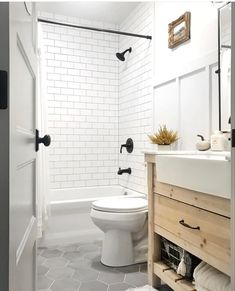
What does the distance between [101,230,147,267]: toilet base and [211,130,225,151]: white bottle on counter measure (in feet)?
3.54

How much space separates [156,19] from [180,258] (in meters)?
2.23

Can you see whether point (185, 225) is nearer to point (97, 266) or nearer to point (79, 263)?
point (97, 266)

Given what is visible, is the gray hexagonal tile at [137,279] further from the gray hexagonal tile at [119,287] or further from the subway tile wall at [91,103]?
the subway tile wall at [91,103]

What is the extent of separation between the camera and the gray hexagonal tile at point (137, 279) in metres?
1.97

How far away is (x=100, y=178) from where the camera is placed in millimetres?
3531

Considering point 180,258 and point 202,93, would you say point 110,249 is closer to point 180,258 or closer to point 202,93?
point 180,258

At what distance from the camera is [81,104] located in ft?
11.3

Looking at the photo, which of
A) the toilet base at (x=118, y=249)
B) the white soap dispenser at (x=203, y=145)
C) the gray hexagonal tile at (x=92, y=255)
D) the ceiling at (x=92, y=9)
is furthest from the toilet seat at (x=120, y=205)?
the ceiling at (x=92, y=9)

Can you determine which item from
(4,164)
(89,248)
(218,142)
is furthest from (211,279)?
(89,248)

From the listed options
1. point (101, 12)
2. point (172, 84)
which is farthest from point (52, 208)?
point (101, 12)

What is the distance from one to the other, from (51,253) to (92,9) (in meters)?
2.77

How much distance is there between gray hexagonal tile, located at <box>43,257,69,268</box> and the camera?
227 centimetres

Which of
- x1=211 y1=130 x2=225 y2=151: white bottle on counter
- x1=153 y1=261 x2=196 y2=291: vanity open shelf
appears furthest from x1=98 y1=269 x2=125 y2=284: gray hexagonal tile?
x1=211 y1=130 x2=225 y2=151: white bottle on counter

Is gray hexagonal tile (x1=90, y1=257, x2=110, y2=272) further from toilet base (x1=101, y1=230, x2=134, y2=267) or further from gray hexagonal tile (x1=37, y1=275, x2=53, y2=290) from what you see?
gray hexagonal tile (x1=37, y1=275, x2=53, y2=290)
